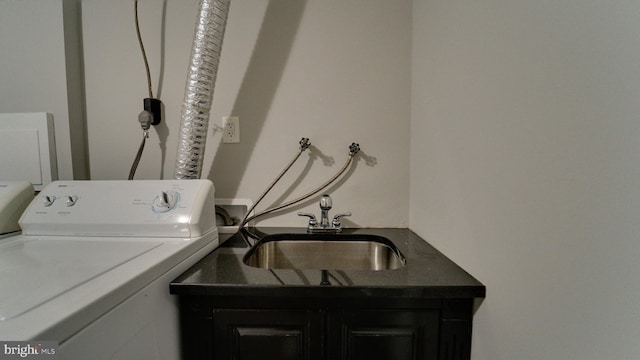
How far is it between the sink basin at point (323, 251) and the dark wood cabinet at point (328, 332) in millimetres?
391

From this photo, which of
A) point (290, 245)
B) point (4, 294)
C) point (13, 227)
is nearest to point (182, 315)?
point (4, 294)

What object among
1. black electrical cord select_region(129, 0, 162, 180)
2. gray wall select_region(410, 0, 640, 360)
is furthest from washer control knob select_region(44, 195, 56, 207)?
gray wall select_region(410, 0, 640, 360)

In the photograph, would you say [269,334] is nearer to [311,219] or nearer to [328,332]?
[328,332]

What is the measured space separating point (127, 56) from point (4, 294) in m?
1.10

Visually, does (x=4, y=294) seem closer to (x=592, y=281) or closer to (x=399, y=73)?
(x=592, y=281)

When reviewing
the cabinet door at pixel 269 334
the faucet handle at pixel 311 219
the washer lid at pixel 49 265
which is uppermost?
the washer lid at pixel 49 265

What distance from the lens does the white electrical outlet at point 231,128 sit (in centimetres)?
111

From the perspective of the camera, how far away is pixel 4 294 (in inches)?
16.4

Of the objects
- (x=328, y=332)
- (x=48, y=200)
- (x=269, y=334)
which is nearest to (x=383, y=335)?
(x=328, y=332)

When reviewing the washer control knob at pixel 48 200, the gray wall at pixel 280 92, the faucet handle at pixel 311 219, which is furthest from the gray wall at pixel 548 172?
the washer control knob at pixel 48 200

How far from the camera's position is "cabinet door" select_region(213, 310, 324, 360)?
0.61m

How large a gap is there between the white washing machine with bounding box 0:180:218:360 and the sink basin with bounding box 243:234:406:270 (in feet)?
0.88

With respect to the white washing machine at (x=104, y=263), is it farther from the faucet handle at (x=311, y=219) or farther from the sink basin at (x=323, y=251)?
the faucet handle at (x=311, y=219)

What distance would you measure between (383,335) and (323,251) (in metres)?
0.46
